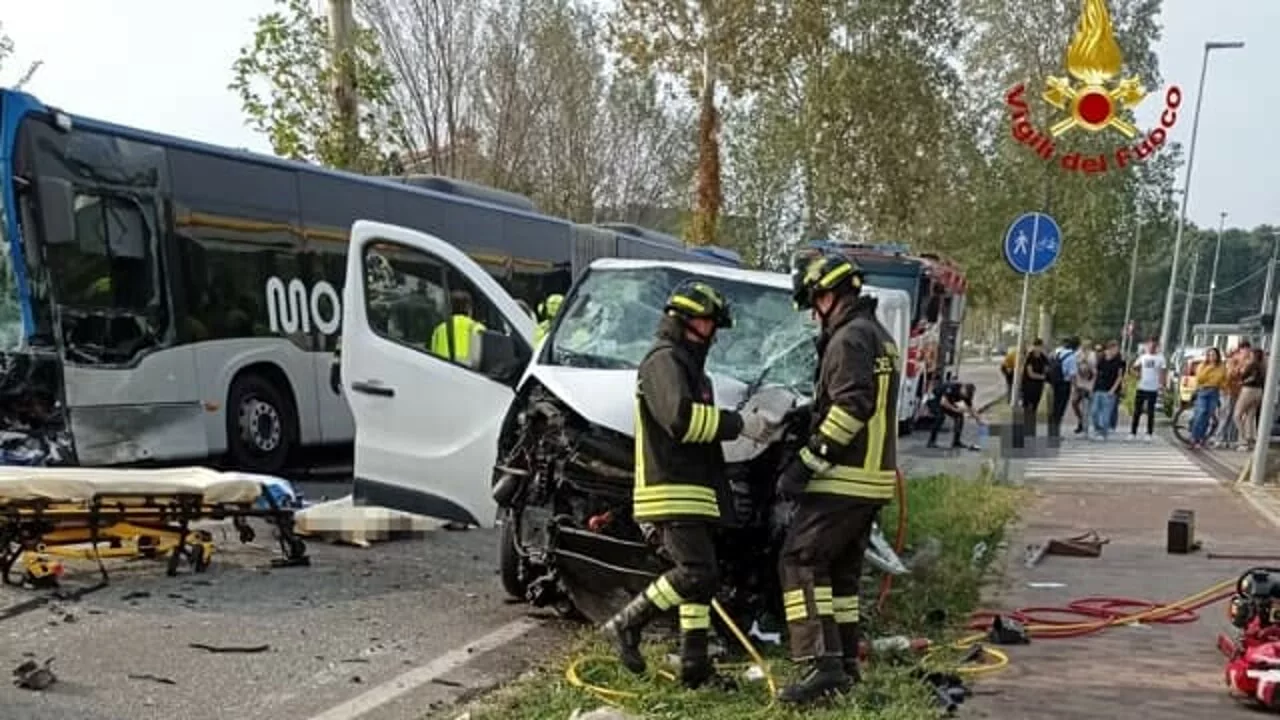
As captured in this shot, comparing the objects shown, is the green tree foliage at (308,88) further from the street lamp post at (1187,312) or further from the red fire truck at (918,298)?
the street lamp post at (1187,312)

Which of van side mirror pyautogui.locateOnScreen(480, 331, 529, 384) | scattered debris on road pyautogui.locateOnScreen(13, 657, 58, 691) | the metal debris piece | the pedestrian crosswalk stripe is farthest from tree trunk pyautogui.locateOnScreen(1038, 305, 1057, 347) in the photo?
scattered debris on road pyautogui.locateOnScreen(13, 657, 58, 691)

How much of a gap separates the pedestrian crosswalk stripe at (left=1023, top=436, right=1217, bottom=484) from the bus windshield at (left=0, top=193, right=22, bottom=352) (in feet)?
35.5

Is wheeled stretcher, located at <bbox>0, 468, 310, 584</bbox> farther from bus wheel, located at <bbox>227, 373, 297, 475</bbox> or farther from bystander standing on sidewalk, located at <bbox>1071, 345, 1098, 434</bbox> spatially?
bystander standing on sidewalk, located at <bbox>1071, 345, 1098, 434</bbox>

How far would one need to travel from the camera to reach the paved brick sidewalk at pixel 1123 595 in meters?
5.36

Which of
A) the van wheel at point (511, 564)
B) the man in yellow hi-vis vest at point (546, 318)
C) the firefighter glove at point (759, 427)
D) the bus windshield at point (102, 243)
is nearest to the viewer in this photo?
the firefighter glove at point (759, 427)

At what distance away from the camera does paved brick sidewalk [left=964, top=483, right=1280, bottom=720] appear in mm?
5359

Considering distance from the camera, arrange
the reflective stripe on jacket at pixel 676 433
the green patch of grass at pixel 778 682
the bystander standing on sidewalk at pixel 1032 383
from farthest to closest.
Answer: the bystander standing on sidewalk at pixel 1032 383, the reflective stripe on jacket at pixel 676 433, the green patch of grass at pixel 778 682

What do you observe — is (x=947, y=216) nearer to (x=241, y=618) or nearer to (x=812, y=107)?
(x=812, y=107)

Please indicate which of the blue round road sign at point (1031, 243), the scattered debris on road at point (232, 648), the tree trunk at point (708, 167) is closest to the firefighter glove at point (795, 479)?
the scattered debris on road at point (232, 648)

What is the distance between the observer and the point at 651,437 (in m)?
5.37

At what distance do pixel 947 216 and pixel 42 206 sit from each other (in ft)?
119

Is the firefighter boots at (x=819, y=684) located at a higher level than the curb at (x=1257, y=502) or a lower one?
higher

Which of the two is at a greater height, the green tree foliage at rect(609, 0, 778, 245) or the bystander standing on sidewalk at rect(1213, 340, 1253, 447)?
the green tree foliage at rect(609, 0, 778, 245)

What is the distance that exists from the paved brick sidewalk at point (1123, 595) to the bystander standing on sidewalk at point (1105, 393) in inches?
287
